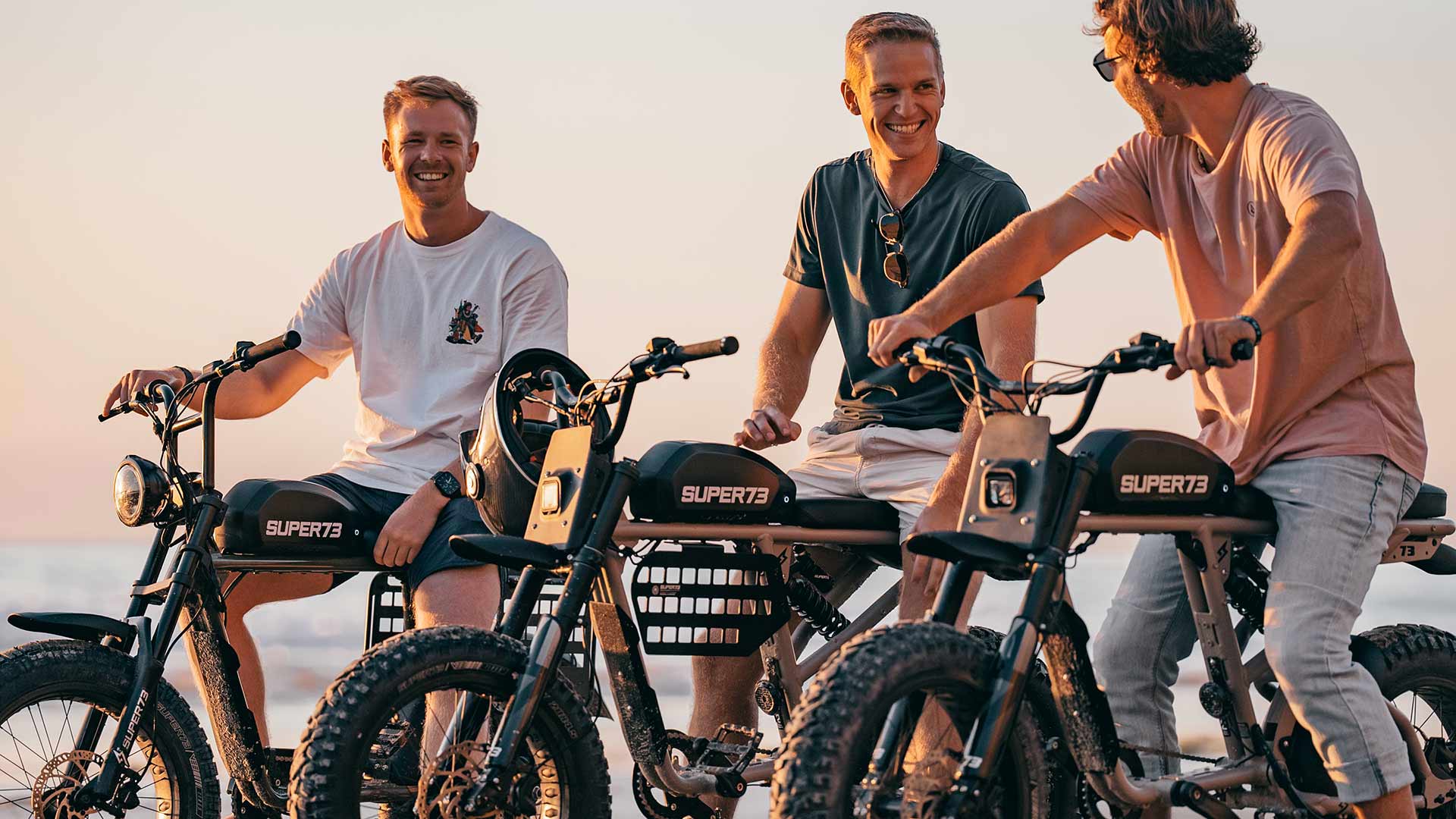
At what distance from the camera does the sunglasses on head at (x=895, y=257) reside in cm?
476

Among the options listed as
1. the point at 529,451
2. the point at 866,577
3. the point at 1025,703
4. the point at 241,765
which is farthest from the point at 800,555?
the point at 241,765

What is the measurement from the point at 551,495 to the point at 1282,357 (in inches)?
61.1

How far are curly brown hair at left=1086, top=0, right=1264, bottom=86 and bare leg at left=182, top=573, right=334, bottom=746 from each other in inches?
104

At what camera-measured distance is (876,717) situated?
3.16m

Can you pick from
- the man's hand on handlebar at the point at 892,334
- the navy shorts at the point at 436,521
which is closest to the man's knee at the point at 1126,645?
the man's hand on handlebar at the point at 892,334

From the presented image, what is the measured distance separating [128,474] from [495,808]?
1.65 metres

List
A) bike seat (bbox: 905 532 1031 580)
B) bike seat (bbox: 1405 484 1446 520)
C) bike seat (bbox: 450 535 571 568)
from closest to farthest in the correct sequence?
1. bike seat (bbox: 905 532 1031 580)
2. bike seat (bbox: 450 535 571 568)
3. bike seat (bbox: 1405 484 1446 520)

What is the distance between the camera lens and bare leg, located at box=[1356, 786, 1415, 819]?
12.5ft

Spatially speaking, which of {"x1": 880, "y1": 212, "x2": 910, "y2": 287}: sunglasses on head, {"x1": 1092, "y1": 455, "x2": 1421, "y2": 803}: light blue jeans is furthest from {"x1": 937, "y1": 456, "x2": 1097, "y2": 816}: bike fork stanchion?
{"x1": 880, "y1": 212, "x2": 910, "y2": 287}: sunglasses on head

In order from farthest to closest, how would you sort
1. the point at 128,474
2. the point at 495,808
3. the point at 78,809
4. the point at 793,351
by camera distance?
1. the point at 793,351
2. the point at 128,474
3. the point at 78,809
4. the point at 495,808

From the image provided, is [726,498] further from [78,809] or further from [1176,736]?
[78,809]

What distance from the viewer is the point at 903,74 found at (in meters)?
4.80

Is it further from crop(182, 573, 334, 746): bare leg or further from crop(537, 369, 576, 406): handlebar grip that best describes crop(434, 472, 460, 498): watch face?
crop(537, 369, 576, 406): handlebar grip

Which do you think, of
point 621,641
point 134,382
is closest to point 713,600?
point 621,641
